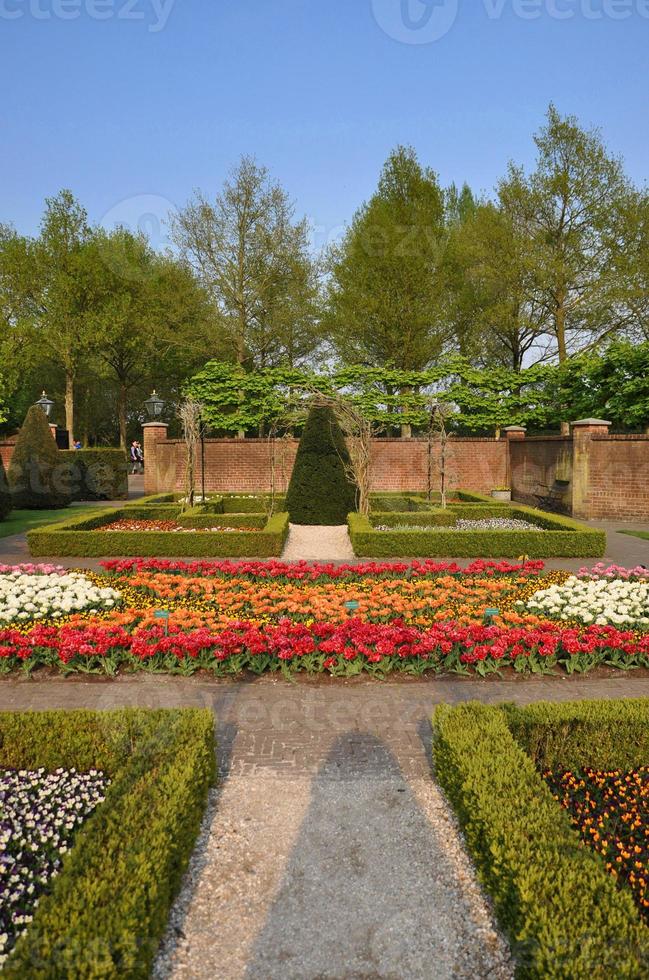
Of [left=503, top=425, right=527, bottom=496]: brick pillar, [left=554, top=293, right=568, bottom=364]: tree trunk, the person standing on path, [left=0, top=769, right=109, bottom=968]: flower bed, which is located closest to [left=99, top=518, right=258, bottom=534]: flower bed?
[left=0, top=769, right=109, bottom=968]: flower bed

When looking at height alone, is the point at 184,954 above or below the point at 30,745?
below

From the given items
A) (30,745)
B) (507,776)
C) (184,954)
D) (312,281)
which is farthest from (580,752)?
(312,281)

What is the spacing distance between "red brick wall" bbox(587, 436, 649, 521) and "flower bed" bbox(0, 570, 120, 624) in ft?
46.0

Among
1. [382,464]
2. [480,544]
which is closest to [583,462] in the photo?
[480,544]

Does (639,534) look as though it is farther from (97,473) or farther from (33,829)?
(97,473)

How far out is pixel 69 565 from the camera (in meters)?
11.0

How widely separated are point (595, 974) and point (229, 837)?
2.05 metres

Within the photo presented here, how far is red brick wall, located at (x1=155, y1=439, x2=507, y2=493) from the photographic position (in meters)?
23.8

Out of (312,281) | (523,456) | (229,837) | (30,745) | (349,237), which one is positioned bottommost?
(229,837)

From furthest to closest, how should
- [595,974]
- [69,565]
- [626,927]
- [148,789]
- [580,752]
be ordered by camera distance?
[69,565]
[580,752]
[148,789]
[626,927]
[595,974]

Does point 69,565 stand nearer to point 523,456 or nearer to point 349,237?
point 523,456

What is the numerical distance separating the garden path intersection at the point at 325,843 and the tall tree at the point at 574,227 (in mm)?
24725

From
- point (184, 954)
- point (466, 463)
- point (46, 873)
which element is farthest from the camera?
point (466, 463)

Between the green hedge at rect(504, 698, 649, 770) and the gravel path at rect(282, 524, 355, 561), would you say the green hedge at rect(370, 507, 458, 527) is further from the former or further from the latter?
the green hedge at rect(504, 698, 649, 770)
